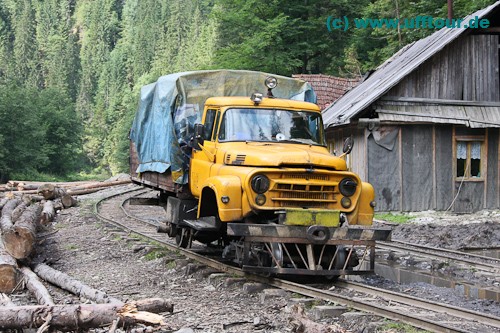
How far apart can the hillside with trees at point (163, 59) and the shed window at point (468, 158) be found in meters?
13.1

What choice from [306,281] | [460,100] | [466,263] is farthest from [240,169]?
[460,100]

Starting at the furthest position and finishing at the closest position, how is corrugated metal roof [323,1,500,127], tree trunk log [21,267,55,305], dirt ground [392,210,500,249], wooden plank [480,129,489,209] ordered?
wooden plank [480,129,489,209] → corrugated metal roof [323,1,500,127] → dirt ground [392,210,500,249] → tree trunk log [21,267,55,305]

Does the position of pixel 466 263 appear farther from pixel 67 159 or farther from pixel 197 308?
pixel 67 159

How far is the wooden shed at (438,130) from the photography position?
23.6 metres

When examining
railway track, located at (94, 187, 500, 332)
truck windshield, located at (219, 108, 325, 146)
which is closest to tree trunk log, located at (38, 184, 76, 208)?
railway track, located at (94, 187, 500, 332)

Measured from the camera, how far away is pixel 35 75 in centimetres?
15775

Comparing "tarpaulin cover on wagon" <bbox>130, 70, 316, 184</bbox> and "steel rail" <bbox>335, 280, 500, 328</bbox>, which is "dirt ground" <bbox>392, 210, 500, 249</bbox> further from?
"steel rail" <bbox>335, 280, 500, 328</bbox>

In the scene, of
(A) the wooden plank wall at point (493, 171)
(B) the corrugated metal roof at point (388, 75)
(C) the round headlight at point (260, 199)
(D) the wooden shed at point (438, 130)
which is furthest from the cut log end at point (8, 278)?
(A) the wooden plank wall at point (493, 171)

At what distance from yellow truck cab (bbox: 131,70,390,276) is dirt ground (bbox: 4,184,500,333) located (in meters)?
0.75

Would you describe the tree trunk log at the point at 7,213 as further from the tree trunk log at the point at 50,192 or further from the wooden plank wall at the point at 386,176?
the wooden plank wall at the point at 386,176

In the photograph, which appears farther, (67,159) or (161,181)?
(67,159)

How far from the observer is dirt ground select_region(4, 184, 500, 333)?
332 inches

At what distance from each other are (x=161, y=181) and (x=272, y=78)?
3358mm

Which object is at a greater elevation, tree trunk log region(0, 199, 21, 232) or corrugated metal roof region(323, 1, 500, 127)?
corrugated metal roof region(323, 1, 500, 127)
